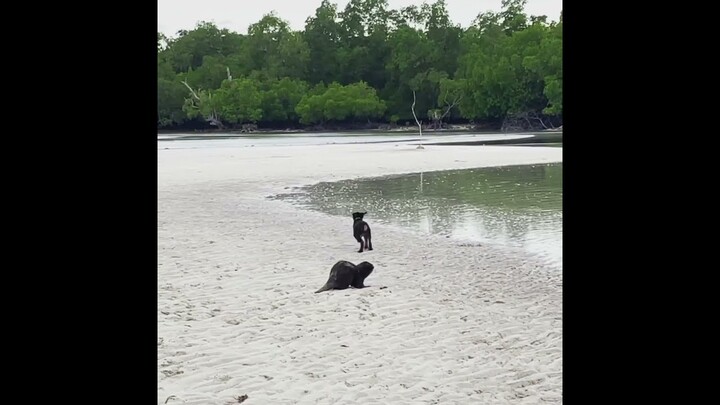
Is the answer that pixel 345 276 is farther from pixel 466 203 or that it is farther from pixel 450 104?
pixel 450 104

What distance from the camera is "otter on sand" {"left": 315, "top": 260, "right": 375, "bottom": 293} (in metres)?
5.84

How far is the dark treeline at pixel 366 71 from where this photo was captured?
5959 cm

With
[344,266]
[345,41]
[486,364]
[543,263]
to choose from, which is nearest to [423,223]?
[543,263]

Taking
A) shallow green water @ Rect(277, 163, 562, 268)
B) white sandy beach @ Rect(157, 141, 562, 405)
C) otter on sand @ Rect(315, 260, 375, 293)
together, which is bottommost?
white sandy beach @ Rect(157, 141, 562, 405)

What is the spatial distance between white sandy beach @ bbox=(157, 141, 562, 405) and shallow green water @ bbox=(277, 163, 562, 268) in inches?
25.3

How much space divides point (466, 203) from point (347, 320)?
24.4 ft

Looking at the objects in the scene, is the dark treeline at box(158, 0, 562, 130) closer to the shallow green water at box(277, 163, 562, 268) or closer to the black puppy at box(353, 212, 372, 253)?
the shallow green water at box(277, 163, 562, 268)

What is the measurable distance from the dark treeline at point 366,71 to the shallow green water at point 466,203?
3792 centimetres

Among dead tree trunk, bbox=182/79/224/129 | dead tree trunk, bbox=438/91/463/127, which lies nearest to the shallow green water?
dead tree trunk, bbox=438/91/463/127

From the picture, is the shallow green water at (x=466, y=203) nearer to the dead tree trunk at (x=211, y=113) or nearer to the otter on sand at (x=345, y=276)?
the otter on sand at (x=345, y=276)

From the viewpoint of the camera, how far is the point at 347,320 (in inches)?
197

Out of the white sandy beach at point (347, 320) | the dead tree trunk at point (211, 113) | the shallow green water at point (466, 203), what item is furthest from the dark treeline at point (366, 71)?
the white sandy beach at point (347, 320)

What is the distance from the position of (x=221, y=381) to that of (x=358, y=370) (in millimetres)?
645
